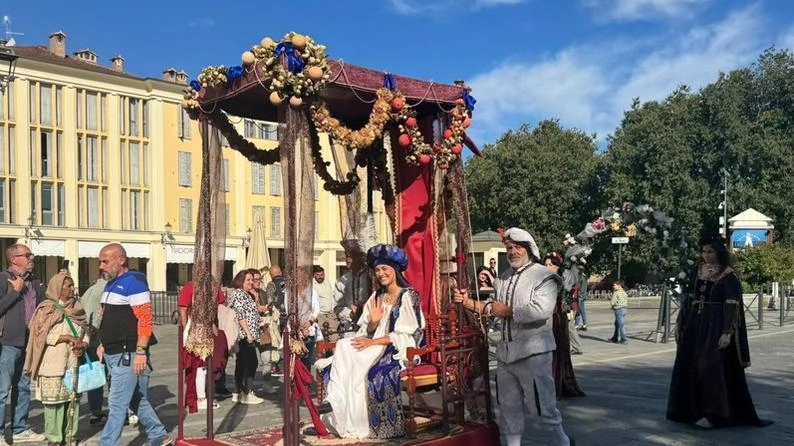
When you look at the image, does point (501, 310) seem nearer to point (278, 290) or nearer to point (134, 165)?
point (278, 290)

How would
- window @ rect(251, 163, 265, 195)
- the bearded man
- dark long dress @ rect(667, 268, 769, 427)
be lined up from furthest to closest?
window @ rect(251, 163, 265, 195), dark long dress @ rect(667, 268, 769, 427), the bearded man

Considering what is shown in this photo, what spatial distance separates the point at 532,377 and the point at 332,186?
343cm

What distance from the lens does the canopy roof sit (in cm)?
650

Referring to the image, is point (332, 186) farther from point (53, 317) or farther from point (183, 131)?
point (183, 131)

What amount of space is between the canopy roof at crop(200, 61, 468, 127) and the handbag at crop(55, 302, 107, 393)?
2.26m

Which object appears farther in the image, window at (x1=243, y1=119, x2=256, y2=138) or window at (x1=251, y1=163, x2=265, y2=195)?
window at (x1=251, y1=163, x2=265, y2=195)

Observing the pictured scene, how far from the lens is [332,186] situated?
862cm

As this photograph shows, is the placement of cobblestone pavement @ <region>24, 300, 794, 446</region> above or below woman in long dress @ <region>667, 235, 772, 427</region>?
below

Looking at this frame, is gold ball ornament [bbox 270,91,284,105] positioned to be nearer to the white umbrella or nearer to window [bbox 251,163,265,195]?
the white umbrella

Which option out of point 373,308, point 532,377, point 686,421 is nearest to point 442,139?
point 373,308

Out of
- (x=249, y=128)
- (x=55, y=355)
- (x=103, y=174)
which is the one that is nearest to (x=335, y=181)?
(x=249, y=128)

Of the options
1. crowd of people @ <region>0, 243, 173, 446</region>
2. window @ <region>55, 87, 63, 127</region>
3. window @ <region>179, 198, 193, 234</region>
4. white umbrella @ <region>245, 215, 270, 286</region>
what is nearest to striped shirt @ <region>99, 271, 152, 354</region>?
crowd of people @ <region>0, 243, 173, 446</region>

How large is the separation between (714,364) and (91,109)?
3839 cm

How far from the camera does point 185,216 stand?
145 feet
